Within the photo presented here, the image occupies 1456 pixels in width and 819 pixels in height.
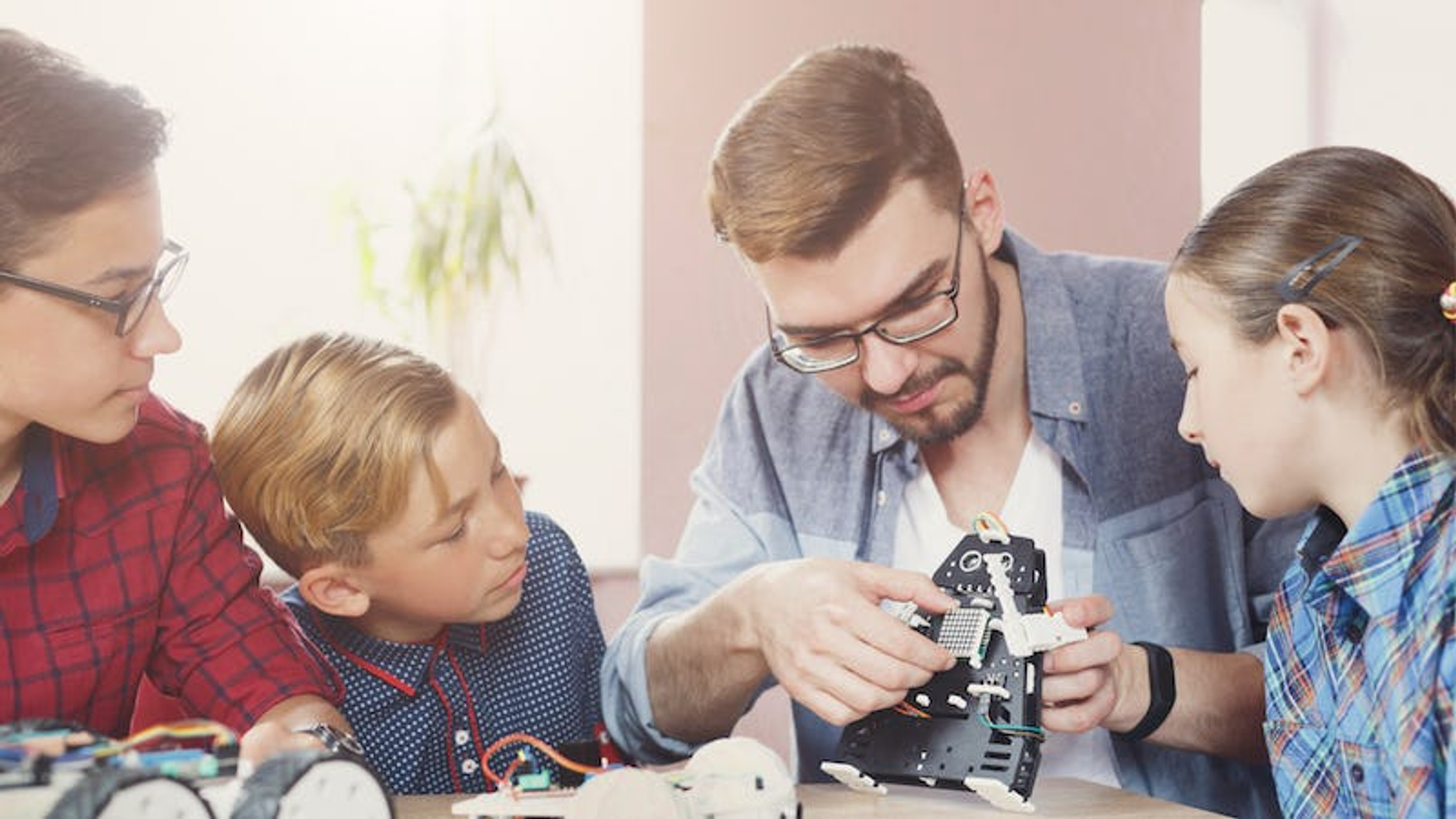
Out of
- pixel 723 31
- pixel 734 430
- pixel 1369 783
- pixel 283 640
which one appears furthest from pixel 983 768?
pixel 723 31

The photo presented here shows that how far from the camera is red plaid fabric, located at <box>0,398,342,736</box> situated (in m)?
1.33

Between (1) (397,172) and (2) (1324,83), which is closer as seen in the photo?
(2) (1324,83)

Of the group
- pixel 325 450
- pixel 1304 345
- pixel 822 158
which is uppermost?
pixel 822 158

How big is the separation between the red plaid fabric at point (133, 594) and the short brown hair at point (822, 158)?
61 cm

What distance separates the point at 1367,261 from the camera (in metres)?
1.34

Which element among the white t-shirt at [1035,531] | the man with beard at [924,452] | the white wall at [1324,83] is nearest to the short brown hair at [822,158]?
the man with beard at [924,452]

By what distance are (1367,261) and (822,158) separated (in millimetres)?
572

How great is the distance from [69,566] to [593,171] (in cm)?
198

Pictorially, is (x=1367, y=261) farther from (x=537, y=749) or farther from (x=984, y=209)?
(x=537, y=749)

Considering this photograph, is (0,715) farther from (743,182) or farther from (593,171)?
(593,171)

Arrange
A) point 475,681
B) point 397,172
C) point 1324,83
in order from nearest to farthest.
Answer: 1. point 475,681
2. point 1324,83
3. point 397,172

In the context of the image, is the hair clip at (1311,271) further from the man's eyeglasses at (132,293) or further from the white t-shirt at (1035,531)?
the man's eyeglasses at (132,293)

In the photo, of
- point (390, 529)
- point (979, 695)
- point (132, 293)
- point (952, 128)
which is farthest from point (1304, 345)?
point (952, 128)

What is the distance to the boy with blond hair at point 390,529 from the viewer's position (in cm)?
153
